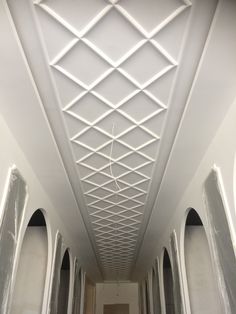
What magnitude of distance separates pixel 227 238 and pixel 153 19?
169 cm

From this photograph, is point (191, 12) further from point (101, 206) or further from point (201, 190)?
point (101, 206)

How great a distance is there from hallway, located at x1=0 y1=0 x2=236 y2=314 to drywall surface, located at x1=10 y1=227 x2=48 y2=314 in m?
0.01

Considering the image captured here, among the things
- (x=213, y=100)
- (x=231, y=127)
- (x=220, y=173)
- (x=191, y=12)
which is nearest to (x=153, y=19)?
(x=191, y=12)

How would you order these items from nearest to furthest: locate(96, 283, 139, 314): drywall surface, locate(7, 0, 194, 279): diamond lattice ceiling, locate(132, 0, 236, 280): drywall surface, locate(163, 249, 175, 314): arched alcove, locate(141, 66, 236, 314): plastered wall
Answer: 1. locate(7, 0, 194, 279): diamond lattice ceiling
2. locate(132, 0, 236, 280): drywall surface
3. locate(141, 66, 236, 314): plastered wall
4. locate(163, 249, 175, 314): arched alcove
5. locate(96, 283, 139, 314): drywall surface

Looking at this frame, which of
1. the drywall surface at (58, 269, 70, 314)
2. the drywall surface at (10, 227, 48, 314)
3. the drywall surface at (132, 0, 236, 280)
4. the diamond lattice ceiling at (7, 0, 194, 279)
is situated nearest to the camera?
the diamond lattice ceiling at (7, 0, 194, 279)

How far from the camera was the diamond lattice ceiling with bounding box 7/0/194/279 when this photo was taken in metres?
1.46

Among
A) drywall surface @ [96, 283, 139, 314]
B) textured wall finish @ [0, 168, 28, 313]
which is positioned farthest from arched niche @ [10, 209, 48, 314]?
drywall surface @ [96, 283, 139, 314]

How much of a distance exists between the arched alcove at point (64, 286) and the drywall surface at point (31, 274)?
1.39 metres

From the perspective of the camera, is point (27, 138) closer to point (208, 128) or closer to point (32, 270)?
point (208, 128)

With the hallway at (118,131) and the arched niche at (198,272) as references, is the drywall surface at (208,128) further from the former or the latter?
the arched niche at (198,272)

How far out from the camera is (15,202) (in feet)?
7.43

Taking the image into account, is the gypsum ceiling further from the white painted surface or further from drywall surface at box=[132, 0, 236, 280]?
the white painted surface

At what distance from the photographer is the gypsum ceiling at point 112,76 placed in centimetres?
146

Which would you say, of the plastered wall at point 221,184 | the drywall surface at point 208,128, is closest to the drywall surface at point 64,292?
the plastered wall at point 221,184
